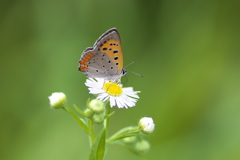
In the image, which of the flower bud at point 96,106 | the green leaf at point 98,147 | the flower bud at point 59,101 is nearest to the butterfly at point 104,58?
the flower bud at point 59,101

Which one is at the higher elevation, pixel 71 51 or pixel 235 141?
pixel 71 51

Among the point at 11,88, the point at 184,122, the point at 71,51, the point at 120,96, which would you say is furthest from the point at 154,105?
the point at 11,88

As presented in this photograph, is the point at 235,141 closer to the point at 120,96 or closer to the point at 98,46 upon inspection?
the point at 120,96

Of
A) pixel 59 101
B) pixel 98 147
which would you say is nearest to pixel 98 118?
Result: pixel 98 147

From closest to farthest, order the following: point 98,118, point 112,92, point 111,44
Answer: point 98,118 < point 111,44 < point 112,92

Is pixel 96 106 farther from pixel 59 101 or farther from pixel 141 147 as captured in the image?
pixel 141 147

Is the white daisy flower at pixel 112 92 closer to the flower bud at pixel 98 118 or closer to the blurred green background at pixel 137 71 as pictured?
the flower bud at pixel 98 118
